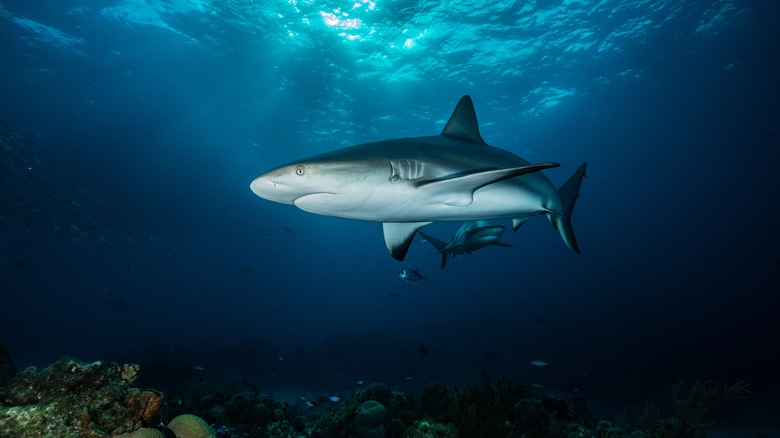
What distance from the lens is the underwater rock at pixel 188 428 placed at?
3.39 meters

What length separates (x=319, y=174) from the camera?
2.40m

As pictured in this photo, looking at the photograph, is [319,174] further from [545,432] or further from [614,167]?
[614,167]

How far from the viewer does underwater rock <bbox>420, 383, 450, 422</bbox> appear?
5.91 meters

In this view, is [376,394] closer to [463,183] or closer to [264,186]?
[463,183]

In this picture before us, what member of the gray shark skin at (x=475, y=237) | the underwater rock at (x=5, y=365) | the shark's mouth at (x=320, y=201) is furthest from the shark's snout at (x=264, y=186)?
the underwater rock at (x=5, y=365)

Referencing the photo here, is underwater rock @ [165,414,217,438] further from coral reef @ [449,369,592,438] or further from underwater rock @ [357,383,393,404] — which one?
underwater rock @ [357,383,393,404]

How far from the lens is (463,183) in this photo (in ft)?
9.05

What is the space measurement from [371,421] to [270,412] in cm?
360

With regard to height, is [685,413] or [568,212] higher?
[568,212]

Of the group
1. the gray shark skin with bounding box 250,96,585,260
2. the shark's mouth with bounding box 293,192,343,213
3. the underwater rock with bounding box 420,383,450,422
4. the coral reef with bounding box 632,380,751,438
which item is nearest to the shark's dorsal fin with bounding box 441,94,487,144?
the gray shark skin with bounding box 250,96,585,260

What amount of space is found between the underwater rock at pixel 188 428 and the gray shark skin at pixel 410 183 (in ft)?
9.17

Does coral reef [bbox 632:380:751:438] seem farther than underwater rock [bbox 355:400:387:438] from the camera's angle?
Yes

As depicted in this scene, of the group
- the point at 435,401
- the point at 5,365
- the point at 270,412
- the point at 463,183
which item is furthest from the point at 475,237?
the point at 5,365

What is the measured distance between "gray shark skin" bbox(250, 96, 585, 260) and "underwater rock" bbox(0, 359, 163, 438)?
2392 millimetres
